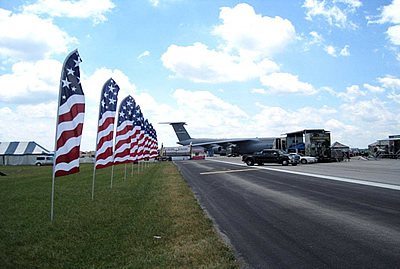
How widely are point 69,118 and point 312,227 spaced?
642 cm

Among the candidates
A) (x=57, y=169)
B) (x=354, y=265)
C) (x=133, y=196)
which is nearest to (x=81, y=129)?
(x=57, y=169)

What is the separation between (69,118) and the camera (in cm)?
818

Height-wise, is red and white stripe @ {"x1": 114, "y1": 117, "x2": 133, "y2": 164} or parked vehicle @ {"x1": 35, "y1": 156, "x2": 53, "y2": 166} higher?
red and white stripe @ {"x1": 114, "y1": 117, "x2": 133, "y2": 164}

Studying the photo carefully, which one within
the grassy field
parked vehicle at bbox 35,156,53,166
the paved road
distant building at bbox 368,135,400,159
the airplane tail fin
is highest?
the airplane tail fin

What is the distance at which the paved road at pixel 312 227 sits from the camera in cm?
478

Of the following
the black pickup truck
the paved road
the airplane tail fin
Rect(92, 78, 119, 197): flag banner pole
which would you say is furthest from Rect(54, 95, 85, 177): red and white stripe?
the airplane tail fin

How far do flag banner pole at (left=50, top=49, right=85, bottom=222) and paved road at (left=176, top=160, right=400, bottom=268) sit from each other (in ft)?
13.2

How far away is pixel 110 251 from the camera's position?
16.6 ft

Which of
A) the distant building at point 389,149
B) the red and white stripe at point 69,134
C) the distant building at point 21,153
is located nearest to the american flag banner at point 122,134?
the red and white stripe at point 69,134

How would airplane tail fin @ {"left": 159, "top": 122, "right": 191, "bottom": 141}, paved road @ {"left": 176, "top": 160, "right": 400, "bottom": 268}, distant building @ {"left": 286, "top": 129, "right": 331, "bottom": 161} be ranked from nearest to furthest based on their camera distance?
paved road @ {"left": 176, "top": 160, "right": 400, "bottom": 268} → distant building @ {"left": 286, "top": 129, "right": 331, "bottom": 161} → airplane tail fin @ {"left": 159, "top": 122, "right": 191, "bottom": 141}

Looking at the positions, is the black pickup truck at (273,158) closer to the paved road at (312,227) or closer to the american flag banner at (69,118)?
the paved road at (312,227)

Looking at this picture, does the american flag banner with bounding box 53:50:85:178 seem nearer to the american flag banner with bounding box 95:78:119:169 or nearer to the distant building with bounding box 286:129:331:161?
the american flag banner with bounding box 95:78:119:169

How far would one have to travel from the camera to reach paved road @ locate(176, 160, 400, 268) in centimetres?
478

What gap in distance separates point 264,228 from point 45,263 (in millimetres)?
4231
